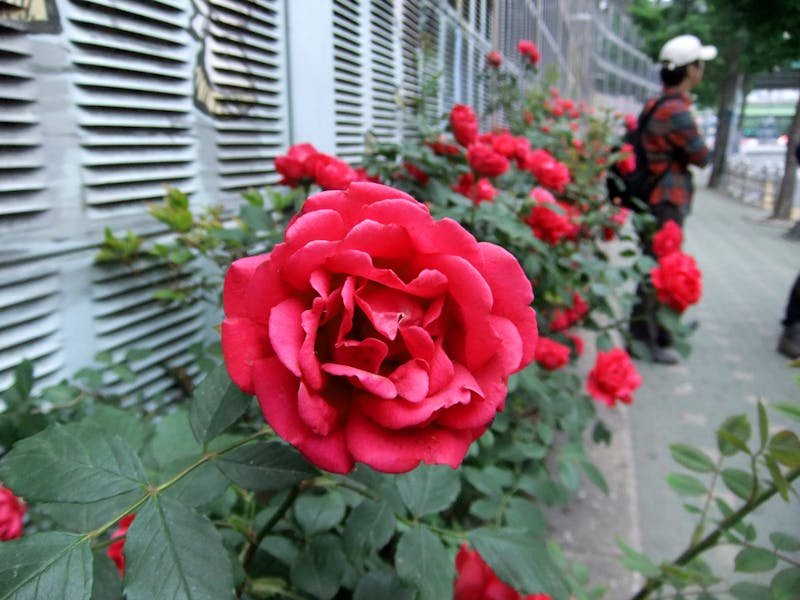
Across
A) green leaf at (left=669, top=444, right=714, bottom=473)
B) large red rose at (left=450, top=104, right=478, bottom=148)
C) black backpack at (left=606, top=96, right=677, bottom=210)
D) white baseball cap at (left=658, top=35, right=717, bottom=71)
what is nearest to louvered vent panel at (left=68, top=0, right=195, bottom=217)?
large red rose at (left=450, top=104, right=478, bottom=148)

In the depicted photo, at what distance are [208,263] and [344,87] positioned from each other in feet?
3.83

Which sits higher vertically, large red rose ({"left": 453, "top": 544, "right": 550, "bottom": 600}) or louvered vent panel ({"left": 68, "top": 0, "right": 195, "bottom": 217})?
louvered vent panel ({"left": 68, "top": 0, "right": 195, "bottom": 217})

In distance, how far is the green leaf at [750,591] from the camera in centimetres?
88

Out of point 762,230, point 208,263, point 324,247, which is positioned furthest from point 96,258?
point 762,230

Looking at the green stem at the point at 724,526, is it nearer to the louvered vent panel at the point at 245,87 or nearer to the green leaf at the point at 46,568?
the green leaf at the point at 46,568

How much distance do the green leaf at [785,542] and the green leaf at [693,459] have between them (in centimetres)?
18

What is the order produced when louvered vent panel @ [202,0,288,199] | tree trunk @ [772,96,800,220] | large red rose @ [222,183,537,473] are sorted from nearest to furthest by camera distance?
large red rose @ [222,183,537,473] → louvered vent panel @ [202,0,288,199] → tree trunk @ [772,96,800,220]

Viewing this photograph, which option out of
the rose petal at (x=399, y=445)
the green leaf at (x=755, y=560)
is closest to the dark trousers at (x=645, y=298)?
the green leaf at (x=755, y=560)

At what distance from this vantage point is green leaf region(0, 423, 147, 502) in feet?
1.73

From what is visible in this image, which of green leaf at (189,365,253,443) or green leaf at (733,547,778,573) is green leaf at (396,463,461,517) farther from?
green leaf at (733,547,778,573)

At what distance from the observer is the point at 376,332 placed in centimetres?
49

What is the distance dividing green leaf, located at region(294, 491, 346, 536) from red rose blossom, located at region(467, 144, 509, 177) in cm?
113

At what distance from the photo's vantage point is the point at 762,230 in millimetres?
10336

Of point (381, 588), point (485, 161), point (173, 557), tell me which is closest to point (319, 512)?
point (381, 588)
